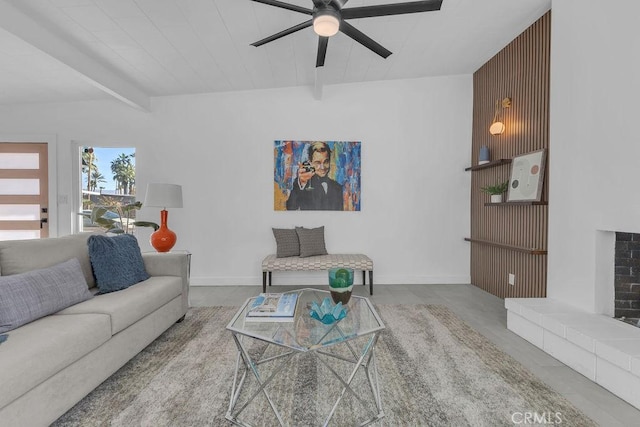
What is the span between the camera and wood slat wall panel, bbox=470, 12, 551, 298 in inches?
130

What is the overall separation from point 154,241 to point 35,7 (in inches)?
89.5

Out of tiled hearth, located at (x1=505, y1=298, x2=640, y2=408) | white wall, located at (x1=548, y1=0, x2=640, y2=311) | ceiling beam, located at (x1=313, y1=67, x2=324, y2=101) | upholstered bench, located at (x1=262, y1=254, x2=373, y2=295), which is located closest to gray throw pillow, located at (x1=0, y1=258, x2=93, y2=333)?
upholstered bench, located at (x1=262, y1=254, x2=373, y2=295)

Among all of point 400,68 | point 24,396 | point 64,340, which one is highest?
point 400,68

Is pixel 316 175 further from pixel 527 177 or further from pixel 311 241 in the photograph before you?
pixel 527 177

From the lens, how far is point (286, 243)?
4.47 metres

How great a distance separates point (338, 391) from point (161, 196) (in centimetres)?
280

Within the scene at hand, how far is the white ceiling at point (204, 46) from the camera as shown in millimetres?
2738

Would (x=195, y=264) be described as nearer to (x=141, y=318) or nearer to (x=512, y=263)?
(x=141, y=318)

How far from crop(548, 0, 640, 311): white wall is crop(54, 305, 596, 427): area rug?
1066mm

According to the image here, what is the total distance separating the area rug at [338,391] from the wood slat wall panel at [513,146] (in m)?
1.38

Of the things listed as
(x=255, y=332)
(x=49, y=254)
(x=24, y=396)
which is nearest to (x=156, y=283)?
(x=49, y=254)

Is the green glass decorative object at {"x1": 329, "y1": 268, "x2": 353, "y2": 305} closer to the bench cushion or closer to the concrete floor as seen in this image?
the concrete floor

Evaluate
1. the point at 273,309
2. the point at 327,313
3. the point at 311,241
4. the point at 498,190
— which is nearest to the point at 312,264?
the point at 311,241

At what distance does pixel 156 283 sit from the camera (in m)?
2.79
